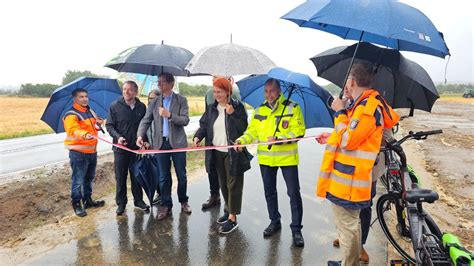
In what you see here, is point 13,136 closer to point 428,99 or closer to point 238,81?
point 238,81

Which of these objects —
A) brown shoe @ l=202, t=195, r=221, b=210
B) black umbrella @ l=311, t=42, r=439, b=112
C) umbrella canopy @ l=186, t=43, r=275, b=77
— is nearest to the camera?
black umbrella @ l=311, t=42, r=439, b=112

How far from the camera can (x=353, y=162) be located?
261cm

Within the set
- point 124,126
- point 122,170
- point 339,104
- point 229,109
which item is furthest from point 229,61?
point 122,170

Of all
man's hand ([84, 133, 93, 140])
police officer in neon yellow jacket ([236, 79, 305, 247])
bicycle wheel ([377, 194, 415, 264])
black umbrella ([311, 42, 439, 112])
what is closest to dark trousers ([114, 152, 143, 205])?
man's hand ([84, 133, 93, 140])

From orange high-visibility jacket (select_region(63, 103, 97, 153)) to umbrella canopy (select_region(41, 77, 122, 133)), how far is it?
360 mm

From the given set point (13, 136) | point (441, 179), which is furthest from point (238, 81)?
point (13, 136)

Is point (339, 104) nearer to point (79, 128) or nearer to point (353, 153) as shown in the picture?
point (353, 153)

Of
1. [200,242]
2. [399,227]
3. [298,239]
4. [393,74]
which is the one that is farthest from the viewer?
[200,242]

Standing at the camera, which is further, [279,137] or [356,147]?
[279,137]

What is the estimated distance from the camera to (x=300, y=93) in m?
4.24

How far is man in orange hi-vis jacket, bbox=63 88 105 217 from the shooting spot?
4664mm

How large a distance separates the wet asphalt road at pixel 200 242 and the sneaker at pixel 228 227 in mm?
63

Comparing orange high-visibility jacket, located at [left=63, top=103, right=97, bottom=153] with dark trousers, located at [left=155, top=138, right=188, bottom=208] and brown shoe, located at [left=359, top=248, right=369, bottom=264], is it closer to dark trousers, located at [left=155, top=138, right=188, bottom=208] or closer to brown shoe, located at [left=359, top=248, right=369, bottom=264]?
dark trousers, located at [left=155, top=138, right=188, bottom=208]

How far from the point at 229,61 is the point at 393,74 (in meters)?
1.81
